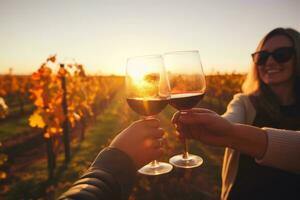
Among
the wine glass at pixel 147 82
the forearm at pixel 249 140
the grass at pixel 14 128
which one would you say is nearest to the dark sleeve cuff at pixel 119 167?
the wine glass at pixel 147 82

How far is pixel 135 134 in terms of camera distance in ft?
4.04

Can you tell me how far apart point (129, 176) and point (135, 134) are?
265 mm

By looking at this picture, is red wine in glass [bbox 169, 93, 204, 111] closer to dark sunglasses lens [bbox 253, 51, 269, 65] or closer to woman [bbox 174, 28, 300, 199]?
woman [bbox 174, 28, 300, 199]

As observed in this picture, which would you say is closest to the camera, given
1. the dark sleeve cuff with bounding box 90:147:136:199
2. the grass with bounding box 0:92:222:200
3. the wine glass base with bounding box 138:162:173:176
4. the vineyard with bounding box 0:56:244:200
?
the dark sleeve cuff with bounding box 90:147:136:199

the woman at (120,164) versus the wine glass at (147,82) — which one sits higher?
the wine glass at (147,82)

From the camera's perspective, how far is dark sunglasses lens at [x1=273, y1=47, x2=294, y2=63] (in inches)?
Result: 109

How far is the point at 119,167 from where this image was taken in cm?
99

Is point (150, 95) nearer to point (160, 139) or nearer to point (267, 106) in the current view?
point (160, 139)

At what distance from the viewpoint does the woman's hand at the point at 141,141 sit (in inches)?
44.1

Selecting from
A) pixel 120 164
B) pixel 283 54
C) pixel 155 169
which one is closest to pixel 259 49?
pixel 283 54

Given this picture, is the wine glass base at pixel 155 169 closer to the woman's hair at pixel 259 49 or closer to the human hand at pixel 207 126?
the human hand at pixel 207 126

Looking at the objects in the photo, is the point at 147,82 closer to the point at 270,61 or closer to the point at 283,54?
the point at 270,61

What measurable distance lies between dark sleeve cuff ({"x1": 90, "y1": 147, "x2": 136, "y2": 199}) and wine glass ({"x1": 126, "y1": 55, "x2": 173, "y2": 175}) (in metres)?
0.50

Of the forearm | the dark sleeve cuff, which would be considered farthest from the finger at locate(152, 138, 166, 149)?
the forearm
